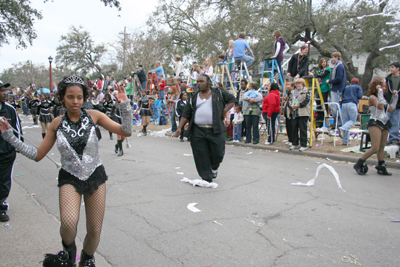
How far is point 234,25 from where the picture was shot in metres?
22.1

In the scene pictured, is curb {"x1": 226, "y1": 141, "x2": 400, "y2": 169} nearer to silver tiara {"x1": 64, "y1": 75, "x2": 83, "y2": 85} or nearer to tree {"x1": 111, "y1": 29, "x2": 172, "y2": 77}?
silver tiara {"x1": 64, "y1": 75, "x2": 83, "y2": 85}

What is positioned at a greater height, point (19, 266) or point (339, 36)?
point (339, 36)

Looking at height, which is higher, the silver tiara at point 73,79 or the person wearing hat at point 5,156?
the silver tiara at point 73,79

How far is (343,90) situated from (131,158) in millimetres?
7049

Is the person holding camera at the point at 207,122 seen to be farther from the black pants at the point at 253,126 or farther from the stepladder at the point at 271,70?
the stepladder at the point at 271,70

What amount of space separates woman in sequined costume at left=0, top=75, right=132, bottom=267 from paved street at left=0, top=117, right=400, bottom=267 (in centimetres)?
69

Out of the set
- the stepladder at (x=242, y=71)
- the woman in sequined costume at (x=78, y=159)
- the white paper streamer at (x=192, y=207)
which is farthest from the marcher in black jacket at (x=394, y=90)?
the woman in sequined costume at (x=78, y=159)

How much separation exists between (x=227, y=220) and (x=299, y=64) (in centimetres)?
814

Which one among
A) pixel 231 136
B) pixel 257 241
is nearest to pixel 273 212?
pixel 257 241

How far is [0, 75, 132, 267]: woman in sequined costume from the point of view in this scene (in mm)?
2656

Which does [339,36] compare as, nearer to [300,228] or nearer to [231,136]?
[231,136]

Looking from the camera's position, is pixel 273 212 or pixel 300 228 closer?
pixel 300 228

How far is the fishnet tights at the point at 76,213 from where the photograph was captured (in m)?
2.51

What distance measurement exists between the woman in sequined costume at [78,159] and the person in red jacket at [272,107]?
27.0ft
